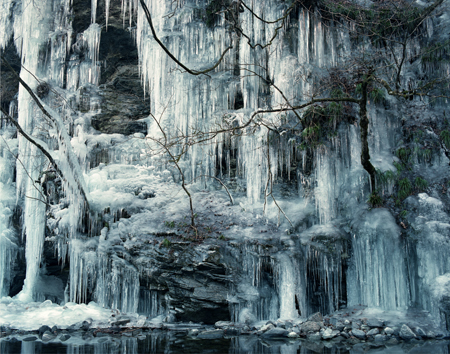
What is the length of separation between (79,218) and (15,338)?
313 cm

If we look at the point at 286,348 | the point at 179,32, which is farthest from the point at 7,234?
the point at 286,348

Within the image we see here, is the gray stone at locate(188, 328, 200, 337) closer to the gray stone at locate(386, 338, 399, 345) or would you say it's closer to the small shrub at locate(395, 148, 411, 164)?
the gray stone at locate(386, 338, 399, 345)

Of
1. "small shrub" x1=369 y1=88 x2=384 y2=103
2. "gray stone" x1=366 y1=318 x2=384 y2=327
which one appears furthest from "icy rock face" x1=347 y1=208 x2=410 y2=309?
"small shrub" x1=369 y1=88 x2=384 y2=103

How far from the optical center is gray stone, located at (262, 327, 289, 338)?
673 centimetres

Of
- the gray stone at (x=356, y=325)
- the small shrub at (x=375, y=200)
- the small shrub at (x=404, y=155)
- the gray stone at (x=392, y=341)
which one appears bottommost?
the gray stone at (x=392, y=341)

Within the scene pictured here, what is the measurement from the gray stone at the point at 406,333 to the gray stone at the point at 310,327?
131 centimetres

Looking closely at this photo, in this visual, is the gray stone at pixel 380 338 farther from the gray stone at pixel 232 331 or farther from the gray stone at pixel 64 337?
the gray stone at pixel 64 337

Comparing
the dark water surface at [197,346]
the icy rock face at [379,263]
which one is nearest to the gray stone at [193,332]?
the dark water surface at [197,346]

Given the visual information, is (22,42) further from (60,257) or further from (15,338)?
(15,338)

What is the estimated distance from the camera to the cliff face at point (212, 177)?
306 inches

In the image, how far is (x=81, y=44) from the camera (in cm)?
1223

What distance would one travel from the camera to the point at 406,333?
6.29 meters

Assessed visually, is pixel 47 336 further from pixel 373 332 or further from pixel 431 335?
pixel 431 335

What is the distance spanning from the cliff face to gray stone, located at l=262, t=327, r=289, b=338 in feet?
2.94
